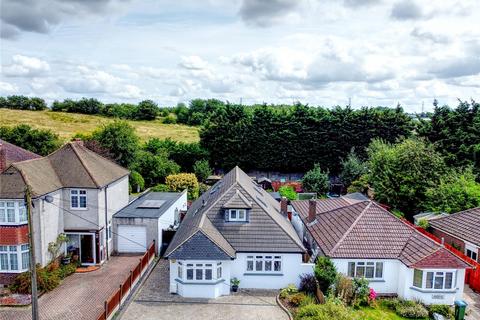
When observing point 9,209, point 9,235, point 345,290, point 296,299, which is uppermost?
point 9,209

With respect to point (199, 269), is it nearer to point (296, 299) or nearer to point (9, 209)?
point (296, 299)

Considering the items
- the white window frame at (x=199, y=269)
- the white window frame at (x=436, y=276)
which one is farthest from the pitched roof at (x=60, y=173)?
the white window frame at (x=436, y=276)

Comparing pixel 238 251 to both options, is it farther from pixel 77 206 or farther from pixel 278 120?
pixel 278 120

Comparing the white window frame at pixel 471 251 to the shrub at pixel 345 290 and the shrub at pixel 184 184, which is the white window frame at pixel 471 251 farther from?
the shrub at pixel 184 184

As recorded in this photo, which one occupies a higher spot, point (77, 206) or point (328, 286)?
point (77, 206)

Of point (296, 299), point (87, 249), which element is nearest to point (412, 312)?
point (296, 299)

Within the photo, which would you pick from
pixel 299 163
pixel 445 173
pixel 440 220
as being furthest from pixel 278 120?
pixel 440 220

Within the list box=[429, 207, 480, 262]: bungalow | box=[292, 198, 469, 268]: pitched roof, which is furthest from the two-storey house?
box=[429, 207, 480, 262]: bungalow
